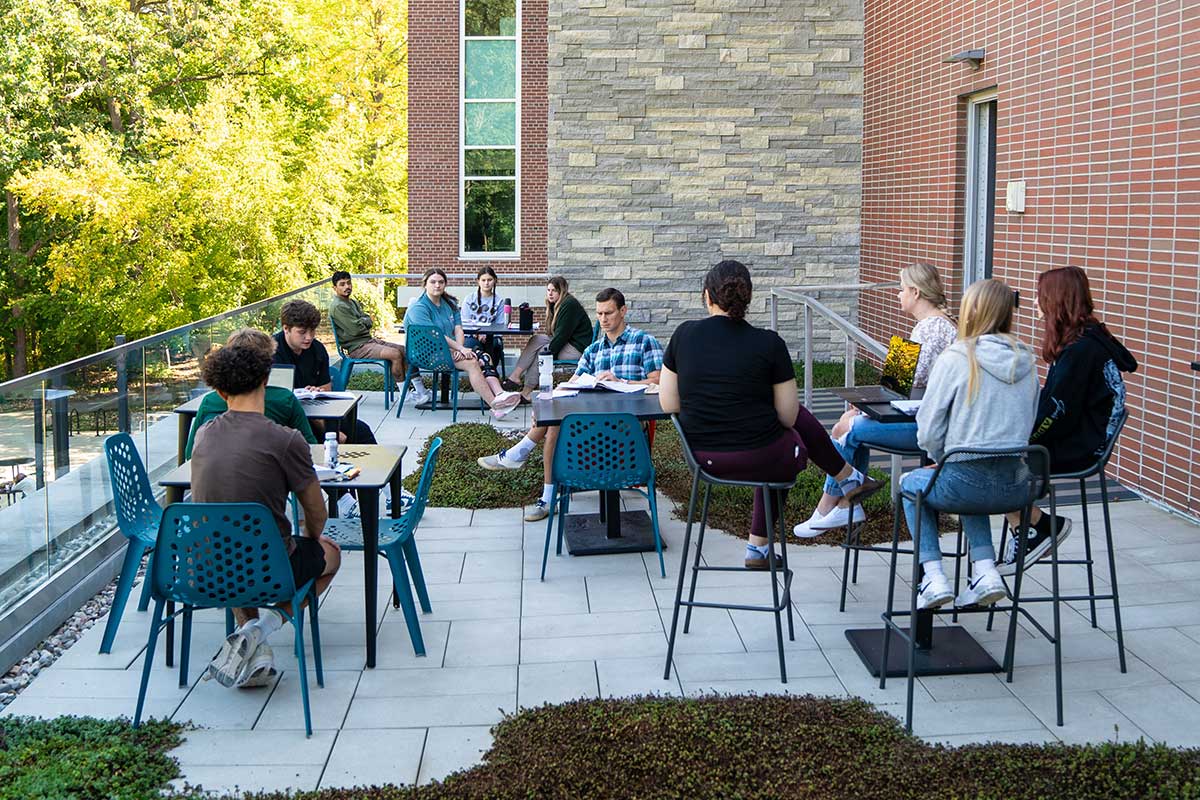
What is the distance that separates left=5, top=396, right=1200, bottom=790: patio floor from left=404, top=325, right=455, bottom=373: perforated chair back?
4.82 m

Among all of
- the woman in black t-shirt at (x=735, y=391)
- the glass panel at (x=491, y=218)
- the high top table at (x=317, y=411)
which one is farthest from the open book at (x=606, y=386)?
the glass panel at (x=491, y=218)

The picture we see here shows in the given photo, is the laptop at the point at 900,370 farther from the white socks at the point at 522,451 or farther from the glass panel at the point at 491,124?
the glass panel at the point at 491,124

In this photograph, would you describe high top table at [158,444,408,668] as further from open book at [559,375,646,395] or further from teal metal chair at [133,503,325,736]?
open book at [559,375,646,395]

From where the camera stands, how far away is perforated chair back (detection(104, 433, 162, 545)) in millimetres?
5484

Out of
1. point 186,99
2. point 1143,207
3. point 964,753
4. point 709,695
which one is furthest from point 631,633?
point 186,99

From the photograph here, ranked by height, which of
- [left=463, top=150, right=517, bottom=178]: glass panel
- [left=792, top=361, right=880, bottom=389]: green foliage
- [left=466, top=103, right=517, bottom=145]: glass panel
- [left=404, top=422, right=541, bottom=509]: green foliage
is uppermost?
[left=466, top=103, right=517, bottom=145]: glass panel

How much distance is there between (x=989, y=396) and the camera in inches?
184

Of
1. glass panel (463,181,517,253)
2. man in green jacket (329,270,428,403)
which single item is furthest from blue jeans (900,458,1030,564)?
glass panel (463,181,517,253)

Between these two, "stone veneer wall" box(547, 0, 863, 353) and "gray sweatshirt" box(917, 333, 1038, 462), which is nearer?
"gray sweatshirt" box(917, 333, 1038, 462)

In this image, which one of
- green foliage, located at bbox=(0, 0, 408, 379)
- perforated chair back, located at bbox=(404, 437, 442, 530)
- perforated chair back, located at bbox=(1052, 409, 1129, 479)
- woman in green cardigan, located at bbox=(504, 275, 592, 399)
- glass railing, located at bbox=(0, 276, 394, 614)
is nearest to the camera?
perforated chair back, located at bbox=(1052, 409, 1129, 479)

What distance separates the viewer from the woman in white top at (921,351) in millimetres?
5523

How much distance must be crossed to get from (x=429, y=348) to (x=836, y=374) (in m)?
4.78

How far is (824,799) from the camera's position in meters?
4.00

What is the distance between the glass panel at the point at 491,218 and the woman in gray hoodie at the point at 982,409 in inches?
503
